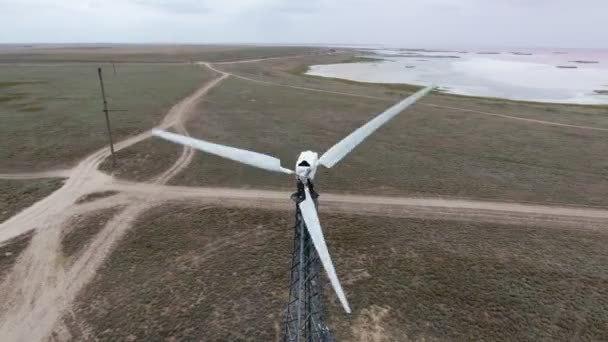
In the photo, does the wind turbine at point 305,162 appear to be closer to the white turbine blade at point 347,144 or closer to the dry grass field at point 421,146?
the white turbine blade at point 347,144

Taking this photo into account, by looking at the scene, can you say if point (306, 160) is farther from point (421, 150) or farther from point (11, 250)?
point (421, 150)

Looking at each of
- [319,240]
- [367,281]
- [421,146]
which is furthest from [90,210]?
[421,146]

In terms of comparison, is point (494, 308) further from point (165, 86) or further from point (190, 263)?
point (165, 86)

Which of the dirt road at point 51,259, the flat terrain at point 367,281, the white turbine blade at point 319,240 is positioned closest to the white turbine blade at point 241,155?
the white turbine blade at point 319,240

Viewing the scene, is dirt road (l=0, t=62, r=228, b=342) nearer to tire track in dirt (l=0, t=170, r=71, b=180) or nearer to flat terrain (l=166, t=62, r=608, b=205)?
tire track in dirt (l=0, t=170, r=71, b=180)

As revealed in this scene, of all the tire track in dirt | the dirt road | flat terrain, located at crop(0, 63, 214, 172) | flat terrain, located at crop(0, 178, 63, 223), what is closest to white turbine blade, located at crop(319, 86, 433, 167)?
the dirt road

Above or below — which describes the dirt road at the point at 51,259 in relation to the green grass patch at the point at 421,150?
below
